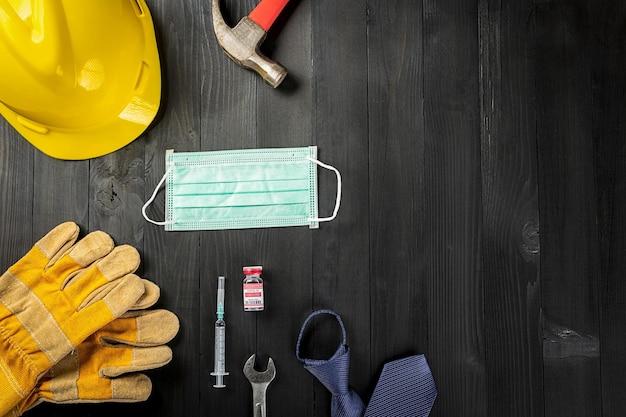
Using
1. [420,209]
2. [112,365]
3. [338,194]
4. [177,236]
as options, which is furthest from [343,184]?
[112,365]

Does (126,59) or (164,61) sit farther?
(164,61)

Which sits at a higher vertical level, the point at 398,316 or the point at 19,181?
the point at 19,181

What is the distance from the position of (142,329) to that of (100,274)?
0.48ft

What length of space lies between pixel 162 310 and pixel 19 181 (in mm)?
443

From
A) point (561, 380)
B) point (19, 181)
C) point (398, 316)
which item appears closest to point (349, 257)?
point (398, 316)

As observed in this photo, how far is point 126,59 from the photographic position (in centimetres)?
117

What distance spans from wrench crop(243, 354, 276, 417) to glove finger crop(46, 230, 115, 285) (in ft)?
1.30

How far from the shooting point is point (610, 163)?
128cm

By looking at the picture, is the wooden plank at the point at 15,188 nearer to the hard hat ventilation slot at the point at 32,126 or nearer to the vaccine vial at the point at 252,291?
the hard hat ventilation slot at the point at 32,126

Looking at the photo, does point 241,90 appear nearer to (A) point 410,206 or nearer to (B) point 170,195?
(B) point 170,195

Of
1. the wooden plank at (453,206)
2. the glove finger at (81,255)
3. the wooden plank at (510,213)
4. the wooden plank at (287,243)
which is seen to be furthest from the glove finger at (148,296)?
the wooden plank at (510,213)

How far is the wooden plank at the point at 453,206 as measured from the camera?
126 cm

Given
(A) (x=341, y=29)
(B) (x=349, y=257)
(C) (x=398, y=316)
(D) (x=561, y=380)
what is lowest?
(D) (x=561, y=380)

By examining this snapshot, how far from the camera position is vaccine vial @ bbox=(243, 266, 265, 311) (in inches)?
48.8
